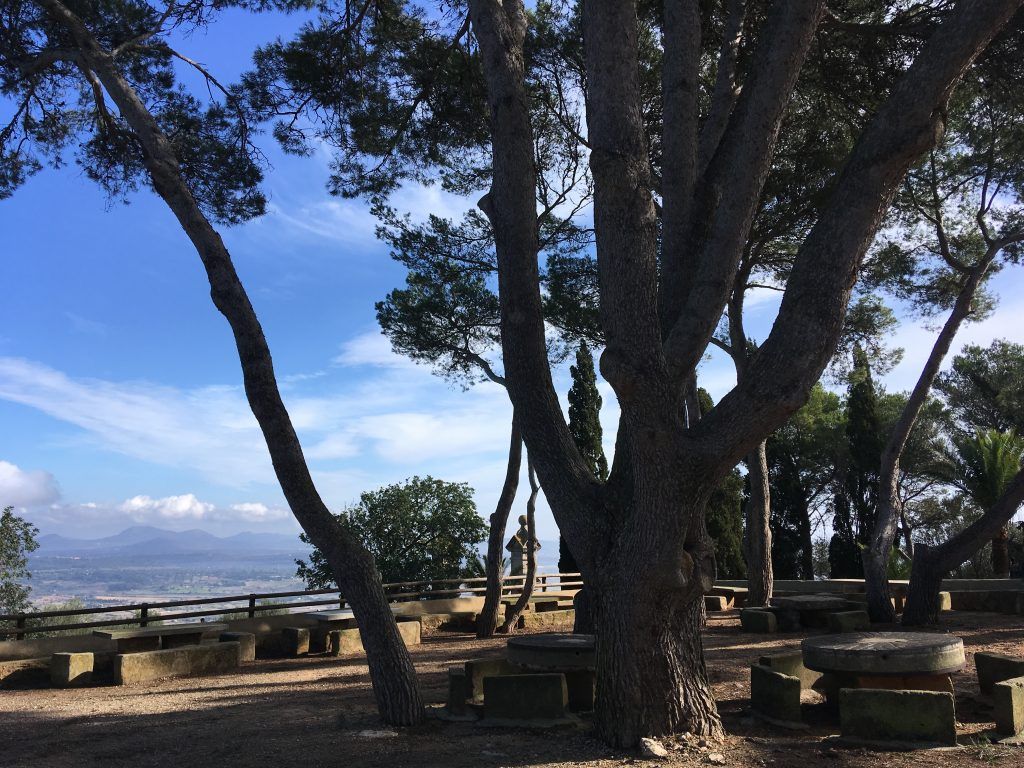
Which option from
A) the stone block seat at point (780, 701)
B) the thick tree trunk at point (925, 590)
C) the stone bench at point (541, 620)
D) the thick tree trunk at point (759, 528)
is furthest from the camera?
the stone bench at point (541, 620)

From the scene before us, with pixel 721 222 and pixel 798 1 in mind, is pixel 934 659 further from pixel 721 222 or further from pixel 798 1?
pixel 798 1

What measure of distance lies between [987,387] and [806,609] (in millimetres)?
16999

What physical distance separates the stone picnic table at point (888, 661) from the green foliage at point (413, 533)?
1388 cm

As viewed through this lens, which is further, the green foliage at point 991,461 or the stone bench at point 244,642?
the green foliage at point 991,461

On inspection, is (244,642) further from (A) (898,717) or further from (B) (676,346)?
(A) (898,717)

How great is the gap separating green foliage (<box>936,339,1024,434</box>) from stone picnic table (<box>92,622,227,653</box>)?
21.6 meters

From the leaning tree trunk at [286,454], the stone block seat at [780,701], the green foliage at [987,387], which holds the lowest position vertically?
the stone block seat at [780,701]

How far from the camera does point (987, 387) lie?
23.4 meters

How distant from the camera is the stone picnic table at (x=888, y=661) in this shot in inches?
201

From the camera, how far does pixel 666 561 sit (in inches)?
167

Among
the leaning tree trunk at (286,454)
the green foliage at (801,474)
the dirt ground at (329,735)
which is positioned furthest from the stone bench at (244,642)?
the green foliage at (801,474)

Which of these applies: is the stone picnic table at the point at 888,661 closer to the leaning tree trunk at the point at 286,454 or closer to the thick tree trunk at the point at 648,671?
the thick tree trunk at the point at 648,671

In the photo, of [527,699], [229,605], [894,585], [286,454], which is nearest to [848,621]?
[894,585]

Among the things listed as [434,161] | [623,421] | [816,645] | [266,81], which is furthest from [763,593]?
[266,81]
